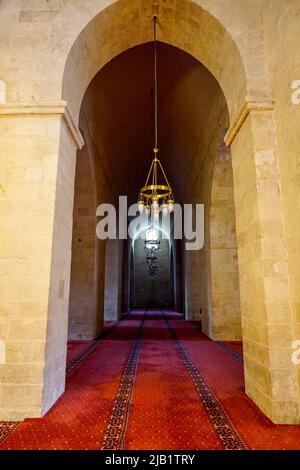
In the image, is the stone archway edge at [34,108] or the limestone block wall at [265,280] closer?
the limestone block wall at [265,280]

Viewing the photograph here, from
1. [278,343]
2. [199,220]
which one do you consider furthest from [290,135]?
[199,220]

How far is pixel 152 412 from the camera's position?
2.82 metres

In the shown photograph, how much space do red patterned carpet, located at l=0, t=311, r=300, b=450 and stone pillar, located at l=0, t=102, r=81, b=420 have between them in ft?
1.11

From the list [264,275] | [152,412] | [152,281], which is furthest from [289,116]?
[152,281]

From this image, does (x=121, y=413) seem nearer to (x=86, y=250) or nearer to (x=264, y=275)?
(x=264, y=275)

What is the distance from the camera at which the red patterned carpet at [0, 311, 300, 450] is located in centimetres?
227

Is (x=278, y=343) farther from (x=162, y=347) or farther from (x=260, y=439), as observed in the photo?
(x=162, y=347)

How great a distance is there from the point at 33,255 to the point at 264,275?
2.44 meters

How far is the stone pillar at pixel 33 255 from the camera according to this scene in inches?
109

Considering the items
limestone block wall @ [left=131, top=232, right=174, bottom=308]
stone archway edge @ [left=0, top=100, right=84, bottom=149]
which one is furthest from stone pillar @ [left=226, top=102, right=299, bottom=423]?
limestone block wall @ [left=131, top=232, right=174, bottom=308]

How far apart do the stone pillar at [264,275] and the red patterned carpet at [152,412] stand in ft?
0.87

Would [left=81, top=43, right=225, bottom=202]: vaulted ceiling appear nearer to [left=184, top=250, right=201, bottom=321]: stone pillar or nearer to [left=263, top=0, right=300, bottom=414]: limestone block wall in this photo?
[left=184, top=250, right=201, bottom=321]: stone pillar

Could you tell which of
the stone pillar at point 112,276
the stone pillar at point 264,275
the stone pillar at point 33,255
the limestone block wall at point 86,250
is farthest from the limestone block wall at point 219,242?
the stone pillar at point 112,276

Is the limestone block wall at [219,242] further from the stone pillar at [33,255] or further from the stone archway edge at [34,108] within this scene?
the stone pillar at [33,255]
